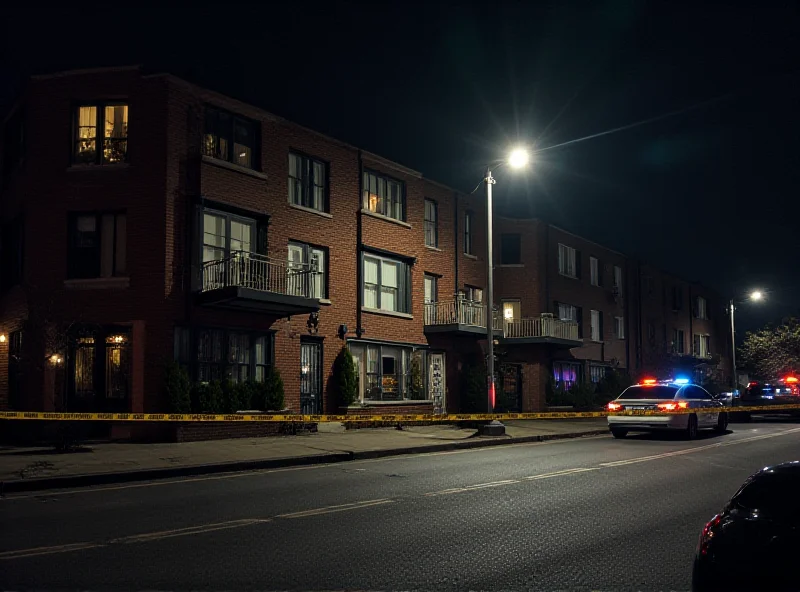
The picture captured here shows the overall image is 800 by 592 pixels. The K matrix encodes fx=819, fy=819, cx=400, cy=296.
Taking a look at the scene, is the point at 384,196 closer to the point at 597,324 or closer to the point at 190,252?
the point at 190,252

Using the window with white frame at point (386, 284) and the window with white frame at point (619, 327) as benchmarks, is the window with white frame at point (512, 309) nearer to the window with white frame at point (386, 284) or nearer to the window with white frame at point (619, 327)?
the window with white frame at point (386, 284)

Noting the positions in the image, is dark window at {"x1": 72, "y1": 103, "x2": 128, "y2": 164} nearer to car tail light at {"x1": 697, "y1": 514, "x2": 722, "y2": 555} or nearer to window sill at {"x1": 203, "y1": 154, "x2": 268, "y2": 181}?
window sill at {"x1": 203, "y1": 154, "x2": 268, "y2": 181}

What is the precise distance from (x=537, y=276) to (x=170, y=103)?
2067 cm

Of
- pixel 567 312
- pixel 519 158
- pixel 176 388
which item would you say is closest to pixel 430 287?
pixel 519 158

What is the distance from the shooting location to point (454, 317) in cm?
3033

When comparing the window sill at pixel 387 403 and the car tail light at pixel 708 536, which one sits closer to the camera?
the car tail light at pixel 708 536

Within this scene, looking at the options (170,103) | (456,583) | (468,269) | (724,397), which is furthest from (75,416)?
(724,397)

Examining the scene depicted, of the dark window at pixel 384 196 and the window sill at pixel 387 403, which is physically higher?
the dark window at pixel 384 196

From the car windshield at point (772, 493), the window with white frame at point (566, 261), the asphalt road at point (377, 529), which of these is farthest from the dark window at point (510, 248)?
the car windshield at point (772, 493)

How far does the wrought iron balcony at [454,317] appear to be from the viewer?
96.3 feet

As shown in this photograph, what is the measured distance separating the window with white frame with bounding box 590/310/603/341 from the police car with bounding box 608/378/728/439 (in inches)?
791

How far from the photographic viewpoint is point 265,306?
21.6m

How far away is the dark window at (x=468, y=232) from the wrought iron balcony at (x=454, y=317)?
2.95 metres

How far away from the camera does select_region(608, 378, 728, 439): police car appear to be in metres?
20.7
